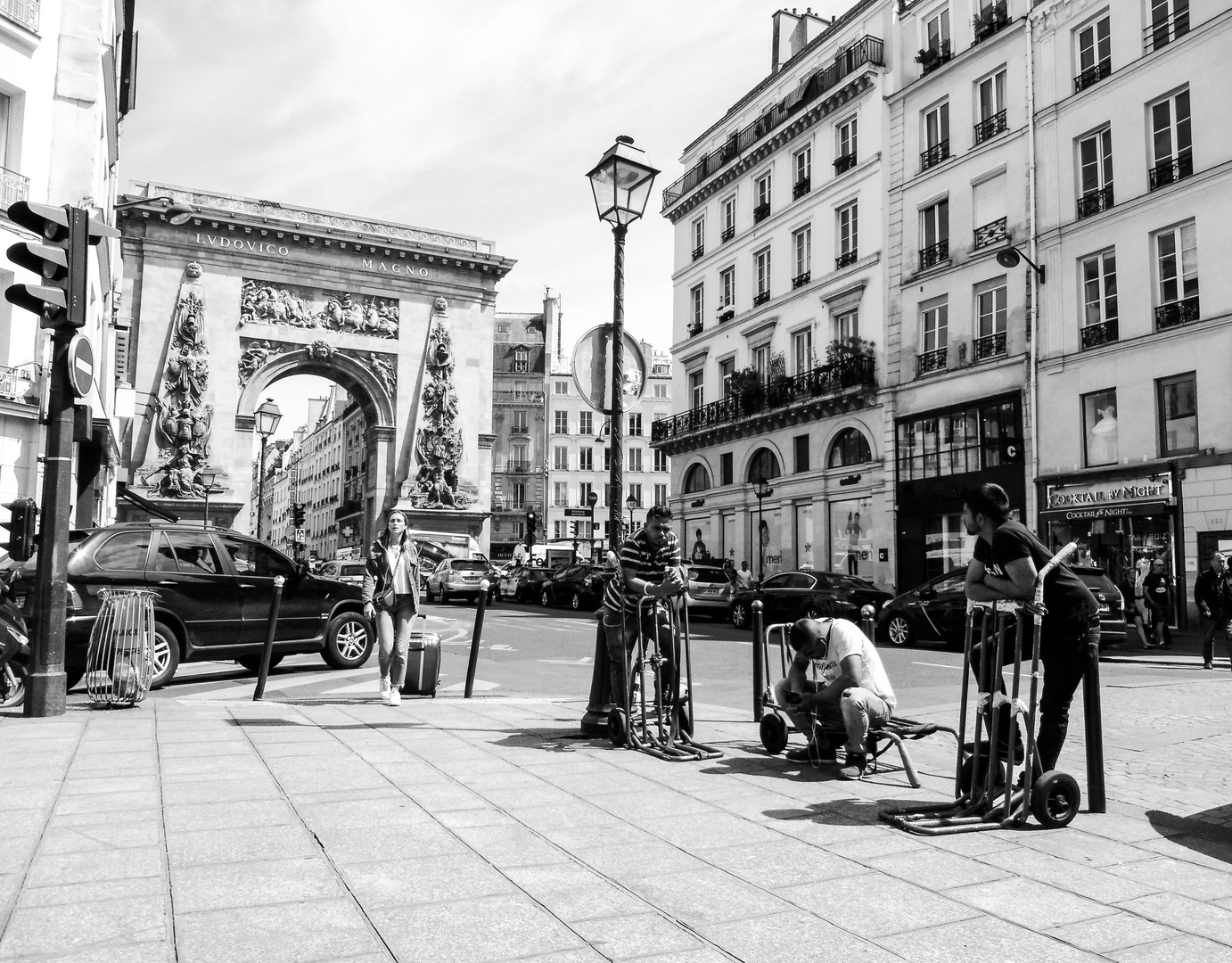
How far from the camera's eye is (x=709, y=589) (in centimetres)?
2586

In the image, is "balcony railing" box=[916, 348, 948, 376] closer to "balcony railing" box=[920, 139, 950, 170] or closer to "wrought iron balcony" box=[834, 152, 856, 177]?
"balcony railing" box=[920, 139, 950, 170]

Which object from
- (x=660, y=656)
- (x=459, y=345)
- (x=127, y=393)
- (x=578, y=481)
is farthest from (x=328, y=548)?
(x=660, y=656)

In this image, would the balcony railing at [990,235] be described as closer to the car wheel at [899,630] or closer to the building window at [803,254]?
the building window at [803,254]

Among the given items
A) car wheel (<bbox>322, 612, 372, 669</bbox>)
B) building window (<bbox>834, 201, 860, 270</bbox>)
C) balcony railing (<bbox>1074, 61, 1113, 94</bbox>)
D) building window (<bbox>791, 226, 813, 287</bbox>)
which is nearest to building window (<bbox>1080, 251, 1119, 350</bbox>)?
balcony railing (<bbox>1074, 61, 1113, 94</bbox>)

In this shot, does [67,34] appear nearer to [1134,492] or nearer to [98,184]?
[98,184]

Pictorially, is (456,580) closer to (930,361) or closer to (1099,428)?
(930,361)

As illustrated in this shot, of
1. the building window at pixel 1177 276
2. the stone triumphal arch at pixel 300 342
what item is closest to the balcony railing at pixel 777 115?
the stone triumphal arch at pixel 300 342

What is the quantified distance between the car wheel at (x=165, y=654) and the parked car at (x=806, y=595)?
42.2 ft

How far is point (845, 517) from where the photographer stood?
32.1 m

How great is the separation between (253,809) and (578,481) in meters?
77.4

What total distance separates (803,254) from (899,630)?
19333 mm

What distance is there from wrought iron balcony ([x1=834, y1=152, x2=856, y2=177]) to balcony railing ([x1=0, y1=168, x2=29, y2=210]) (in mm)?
23352

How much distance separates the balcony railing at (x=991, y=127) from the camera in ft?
88.7

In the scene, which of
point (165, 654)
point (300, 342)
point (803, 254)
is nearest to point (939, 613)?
point (165, 654)
